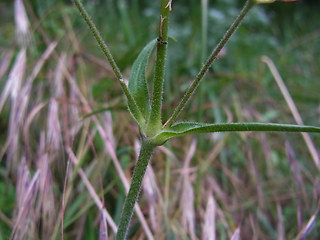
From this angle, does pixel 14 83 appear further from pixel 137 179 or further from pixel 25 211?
Result: pixel 137 179

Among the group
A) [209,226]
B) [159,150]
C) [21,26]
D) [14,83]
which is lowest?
[209,226]

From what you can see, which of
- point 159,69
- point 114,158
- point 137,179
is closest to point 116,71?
point 159,69

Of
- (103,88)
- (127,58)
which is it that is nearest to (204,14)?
(127,58)

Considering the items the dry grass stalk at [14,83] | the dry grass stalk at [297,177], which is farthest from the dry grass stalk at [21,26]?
the dry grass stalk at [297,177]

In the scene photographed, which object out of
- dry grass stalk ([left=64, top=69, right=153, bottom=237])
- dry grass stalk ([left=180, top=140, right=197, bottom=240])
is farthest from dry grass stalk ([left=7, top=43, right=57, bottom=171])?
dry grass stalk ([left=180, top=140, right=197, bottom=240])

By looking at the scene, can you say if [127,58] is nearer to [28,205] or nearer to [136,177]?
[28,205]

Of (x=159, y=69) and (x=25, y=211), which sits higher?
(x=159, y=69)

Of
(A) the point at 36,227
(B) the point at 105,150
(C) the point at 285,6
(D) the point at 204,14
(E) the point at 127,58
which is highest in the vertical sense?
(C) the point at 285,6
